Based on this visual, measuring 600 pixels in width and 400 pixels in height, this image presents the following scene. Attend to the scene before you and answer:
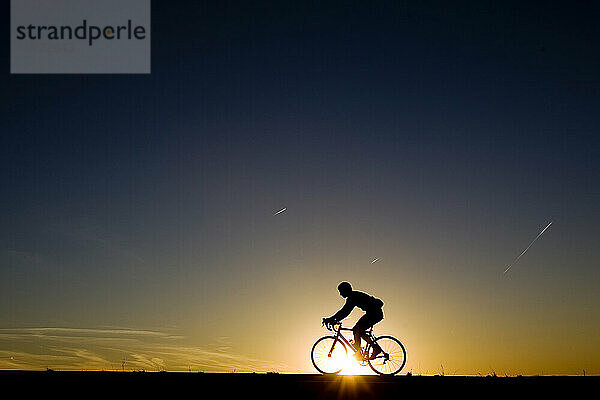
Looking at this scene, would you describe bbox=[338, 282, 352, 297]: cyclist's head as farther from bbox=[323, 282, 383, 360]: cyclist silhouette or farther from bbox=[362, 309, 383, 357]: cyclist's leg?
bbox=[362, 309, 383, 357]: cyclist's leg

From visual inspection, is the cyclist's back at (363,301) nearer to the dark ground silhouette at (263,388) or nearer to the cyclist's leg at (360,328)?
the cyclist's leg at (360,328)

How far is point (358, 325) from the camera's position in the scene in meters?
19.1

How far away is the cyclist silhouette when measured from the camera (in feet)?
60.7

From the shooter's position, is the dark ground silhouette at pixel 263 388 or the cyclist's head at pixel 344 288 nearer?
the dark ground silhouette at pixel 263 388

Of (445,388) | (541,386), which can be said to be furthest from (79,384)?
(541,386)

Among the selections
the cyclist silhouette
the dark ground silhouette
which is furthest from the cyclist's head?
the dark ground silhouette

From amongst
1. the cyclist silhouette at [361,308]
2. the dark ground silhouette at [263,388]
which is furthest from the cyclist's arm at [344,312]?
the dark ground silhouette at [263,388]

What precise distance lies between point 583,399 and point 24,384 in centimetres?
899

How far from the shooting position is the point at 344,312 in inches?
741

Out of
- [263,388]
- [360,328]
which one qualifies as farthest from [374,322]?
[263,388]

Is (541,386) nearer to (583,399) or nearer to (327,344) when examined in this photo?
(583,399)

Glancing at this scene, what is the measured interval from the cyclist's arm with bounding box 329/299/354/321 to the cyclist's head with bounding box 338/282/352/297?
32cm

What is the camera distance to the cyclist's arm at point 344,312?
1866 cm

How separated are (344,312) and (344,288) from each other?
2.87 feet
